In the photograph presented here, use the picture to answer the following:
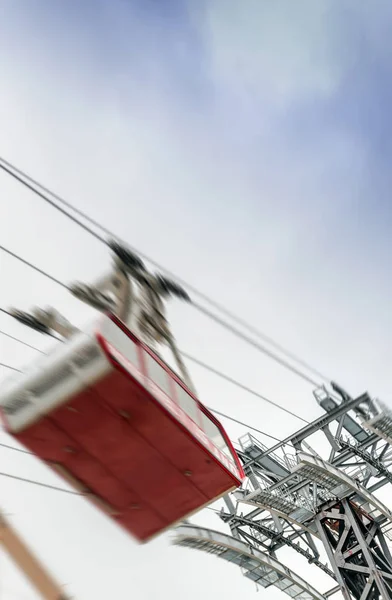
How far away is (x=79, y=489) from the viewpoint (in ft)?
32.6

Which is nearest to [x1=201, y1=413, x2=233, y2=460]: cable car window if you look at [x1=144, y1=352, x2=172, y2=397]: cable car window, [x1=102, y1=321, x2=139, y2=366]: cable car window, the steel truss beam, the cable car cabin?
the cable car cabin

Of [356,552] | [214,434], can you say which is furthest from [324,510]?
[214,434]

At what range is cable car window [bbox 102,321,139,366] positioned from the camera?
9.10m

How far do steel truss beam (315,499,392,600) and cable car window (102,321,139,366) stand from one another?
11.8m

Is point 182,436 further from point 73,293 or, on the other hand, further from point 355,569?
point 355,569

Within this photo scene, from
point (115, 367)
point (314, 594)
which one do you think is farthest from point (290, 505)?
point (115, 367)

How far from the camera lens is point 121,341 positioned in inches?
368

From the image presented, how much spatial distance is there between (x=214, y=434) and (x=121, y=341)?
2643 mm

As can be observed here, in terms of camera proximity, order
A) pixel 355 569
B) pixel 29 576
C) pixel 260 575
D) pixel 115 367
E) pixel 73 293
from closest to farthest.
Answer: pixel 29 576 < pixel 115 367 < pixel 73 293 < pixel 355 569 < pixel 260 575

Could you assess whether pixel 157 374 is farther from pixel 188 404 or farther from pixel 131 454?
pixel 131 454

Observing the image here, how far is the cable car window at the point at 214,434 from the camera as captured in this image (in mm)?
10820

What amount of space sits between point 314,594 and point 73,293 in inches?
551

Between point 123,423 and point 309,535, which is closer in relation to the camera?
point 123,423

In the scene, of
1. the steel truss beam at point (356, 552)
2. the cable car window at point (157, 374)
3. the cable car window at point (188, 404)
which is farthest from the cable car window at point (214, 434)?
the steel truss beam at point (356, 552)
